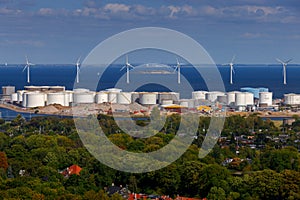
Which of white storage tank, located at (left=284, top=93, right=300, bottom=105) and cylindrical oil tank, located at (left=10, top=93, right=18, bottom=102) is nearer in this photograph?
white storage tank, located at (left=284, top=93, right=300, bottom=105)

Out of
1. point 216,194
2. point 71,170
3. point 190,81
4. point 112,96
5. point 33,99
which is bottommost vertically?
point 216,194

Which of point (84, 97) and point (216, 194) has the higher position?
point (84, 97)

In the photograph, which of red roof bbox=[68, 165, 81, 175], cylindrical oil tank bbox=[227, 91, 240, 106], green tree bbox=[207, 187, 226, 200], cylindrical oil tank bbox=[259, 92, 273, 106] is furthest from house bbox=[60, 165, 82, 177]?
cylindrical oil tank bbox=[259, 92, 273, 106]

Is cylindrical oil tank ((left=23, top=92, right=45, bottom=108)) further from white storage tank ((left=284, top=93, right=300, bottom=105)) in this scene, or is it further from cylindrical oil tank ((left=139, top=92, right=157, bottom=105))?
white storage tank ((left=284, top=93, right=300, bottom=105))

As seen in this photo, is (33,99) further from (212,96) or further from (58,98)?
(212,96)

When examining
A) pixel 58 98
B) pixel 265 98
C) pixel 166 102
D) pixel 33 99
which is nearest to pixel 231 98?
pixel 265 98

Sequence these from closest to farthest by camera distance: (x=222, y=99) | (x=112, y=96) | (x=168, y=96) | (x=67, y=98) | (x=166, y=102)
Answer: (x=166, y=102) → (x=222, y=99) → (x=112, y=96) → (x=168, y=96) → (x=67, y=98)

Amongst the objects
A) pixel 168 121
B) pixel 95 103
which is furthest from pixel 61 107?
pixel 168 121

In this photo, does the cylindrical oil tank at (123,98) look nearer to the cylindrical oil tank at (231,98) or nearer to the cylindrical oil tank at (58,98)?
the cylindrical oil tank at (58,98)

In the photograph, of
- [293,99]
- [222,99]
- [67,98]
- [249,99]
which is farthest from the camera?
[293,99]

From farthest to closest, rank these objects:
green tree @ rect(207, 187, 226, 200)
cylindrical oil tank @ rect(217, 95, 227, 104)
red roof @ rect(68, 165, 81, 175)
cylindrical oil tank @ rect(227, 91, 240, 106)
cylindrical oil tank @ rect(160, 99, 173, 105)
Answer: cylindrical oil tank @ rect(227, 91, 240, 106), cylindrical oil tank @ rect(217, 95, 227, 104), cylindrical oil tank @ rect(160, 99, 173, 105), red roof @ rect(68, 165, 81, 175), green tree @ rect(207, 187, 226, 200)
